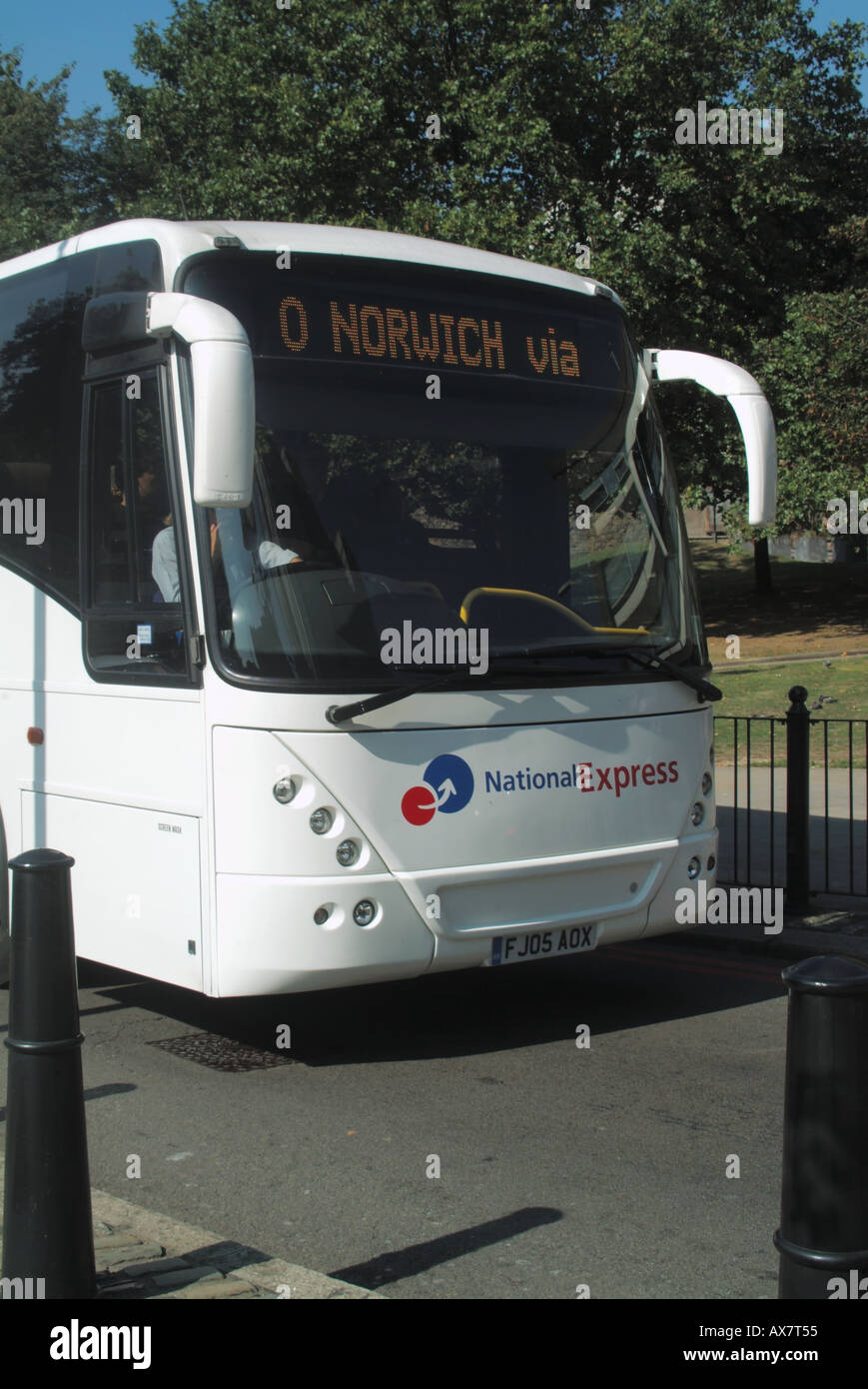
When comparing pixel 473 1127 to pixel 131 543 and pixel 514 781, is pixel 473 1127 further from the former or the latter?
pixel 131 543

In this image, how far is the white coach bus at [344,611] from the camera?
229 inches

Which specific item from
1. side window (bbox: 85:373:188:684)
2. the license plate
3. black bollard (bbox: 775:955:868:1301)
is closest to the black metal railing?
the license plate

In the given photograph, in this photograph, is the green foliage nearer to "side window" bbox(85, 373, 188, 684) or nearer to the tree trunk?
the tree trunk

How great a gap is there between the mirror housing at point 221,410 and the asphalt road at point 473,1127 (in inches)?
94.3

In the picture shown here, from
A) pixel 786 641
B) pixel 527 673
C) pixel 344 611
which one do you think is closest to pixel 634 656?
pixel 527 673

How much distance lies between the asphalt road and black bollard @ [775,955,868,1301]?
117cm

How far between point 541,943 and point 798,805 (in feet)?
10.3

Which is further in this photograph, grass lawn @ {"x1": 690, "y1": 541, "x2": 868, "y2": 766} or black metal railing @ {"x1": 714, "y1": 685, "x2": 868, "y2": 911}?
grass lawn @ {"x1": 690, "y1": 541, "x2": 868, "y2": 766}

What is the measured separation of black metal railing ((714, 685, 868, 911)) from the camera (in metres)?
8.97

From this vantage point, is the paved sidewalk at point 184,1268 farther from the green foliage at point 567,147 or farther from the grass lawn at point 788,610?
the green foliage at point 567,147

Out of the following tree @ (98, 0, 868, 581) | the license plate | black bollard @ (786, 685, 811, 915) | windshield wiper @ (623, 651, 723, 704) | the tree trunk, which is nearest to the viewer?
the license plate

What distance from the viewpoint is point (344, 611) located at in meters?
5.89

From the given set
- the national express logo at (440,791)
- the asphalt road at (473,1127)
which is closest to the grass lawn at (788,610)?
the asphalt road at (473,1127)
